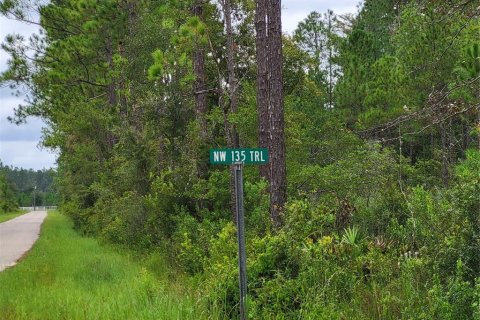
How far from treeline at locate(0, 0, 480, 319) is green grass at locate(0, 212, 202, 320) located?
0.58 meters

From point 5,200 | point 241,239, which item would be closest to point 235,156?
point 241,239

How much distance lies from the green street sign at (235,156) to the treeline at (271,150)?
4.35 ft

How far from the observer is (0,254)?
53.1 ft

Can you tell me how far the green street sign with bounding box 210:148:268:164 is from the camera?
17.1 feet

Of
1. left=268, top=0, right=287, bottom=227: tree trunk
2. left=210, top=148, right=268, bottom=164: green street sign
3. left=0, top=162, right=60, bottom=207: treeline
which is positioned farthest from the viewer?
left=0, top=162, right=60, bottom=207: treeline

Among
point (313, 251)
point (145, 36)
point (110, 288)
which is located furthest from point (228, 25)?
point (313, 251)

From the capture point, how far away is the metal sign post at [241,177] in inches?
195

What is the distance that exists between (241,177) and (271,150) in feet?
10.3

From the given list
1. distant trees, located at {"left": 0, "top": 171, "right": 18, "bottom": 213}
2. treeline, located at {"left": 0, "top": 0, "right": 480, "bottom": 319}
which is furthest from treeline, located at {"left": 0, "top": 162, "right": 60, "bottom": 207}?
treeline, located at {"left": 0, "top": 0, "right": 480, "bottom": 319}

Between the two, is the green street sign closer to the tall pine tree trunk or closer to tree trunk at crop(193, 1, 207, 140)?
the tall pine tree trunk

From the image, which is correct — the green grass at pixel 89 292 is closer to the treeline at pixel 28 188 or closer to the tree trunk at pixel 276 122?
the tree trunk at pixel 276 122

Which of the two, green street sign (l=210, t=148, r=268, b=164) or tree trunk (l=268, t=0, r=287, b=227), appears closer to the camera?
green street sign (l=210, t=148, r=268, b=164)

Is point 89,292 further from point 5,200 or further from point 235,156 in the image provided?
point 5,200

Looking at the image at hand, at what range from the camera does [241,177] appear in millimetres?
5062
